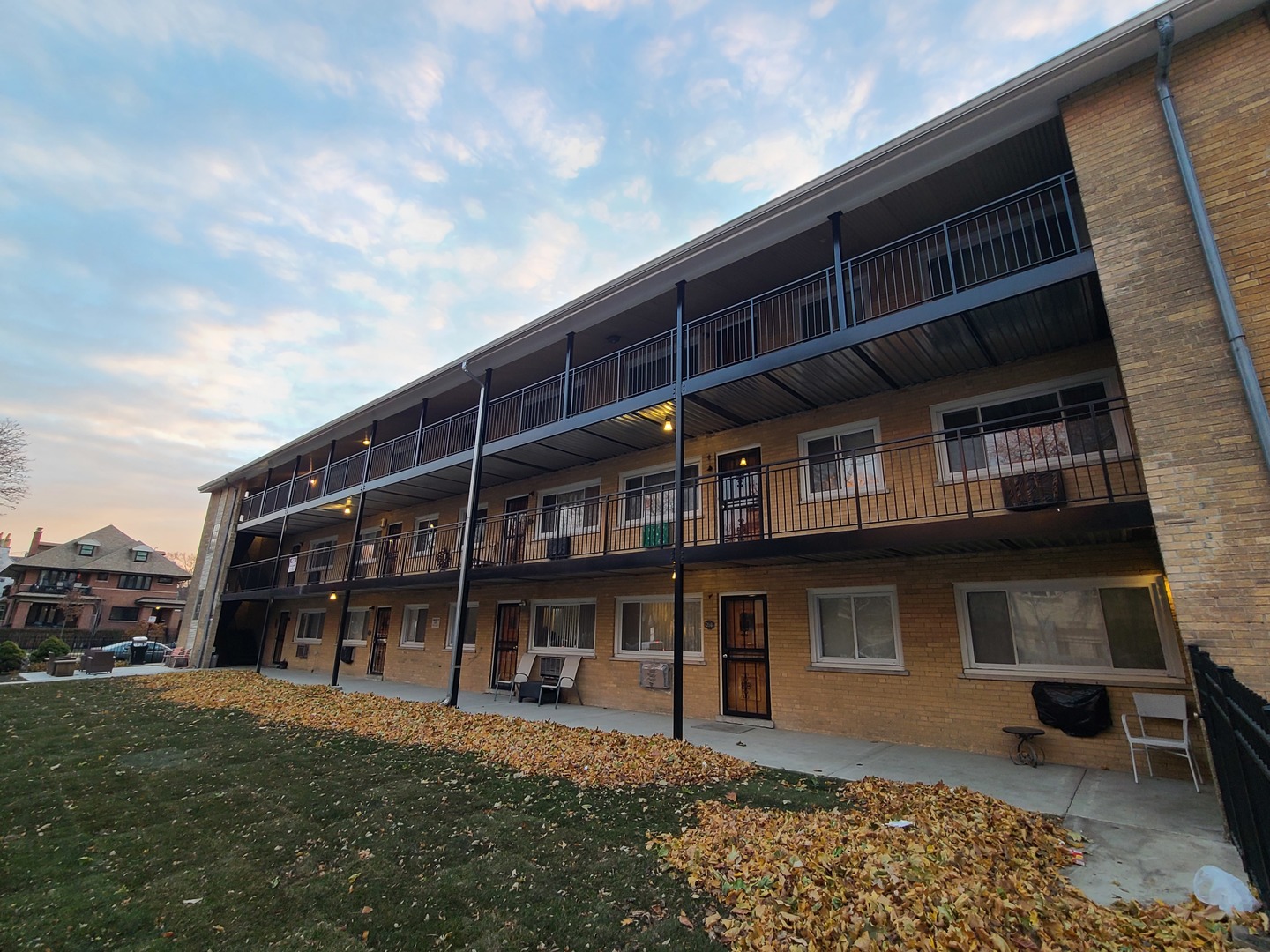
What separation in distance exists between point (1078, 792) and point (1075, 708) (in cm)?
147

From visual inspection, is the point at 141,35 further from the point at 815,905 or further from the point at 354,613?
the point at 815,905

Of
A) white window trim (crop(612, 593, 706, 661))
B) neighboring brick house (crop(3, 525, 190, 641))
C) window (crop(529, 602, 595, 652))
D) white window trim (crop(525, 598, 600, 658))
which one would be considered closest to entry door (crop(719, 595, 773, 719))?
white window trim (crop(612, 593, 706, 661))

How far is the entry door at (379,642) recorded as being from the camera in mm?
17875

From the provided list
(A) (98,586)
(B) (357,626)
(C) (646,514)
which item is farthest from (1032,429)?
(A) (98,586)

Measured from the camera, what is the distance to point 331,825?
15.3ft

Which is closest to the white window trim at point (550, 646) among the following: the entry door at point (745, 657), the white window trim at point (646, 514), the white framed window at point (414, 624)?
the white window trim at point (646, 514)

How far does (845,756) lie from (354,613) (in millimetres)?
18580

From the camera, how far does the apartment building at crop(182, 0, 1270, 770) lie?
5.21 m

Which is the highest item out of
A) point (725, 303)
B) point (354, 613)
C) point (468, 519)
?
point (725, 303)

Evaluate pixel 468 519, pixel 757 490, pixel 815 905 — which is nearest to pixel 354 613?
pixel 468 519

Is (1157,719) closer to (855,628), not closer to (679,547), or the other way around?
(855,628)

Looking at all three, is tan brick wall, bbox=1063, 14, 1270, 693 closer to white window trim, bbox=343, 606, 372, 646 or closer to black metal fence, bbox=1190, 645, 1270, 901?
black metal fence, bbox=1190, 645, 1270, 901

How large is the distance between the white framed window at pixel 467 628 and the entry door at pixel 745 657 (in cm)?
810

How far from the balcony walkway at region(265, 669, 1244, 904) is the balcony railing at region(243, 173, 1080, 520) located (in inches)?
231
